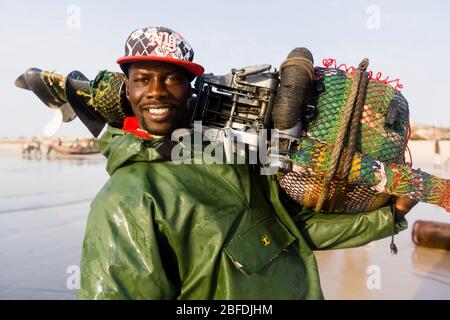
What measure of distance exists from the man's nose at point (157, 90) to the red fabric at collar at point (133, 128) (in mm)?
174

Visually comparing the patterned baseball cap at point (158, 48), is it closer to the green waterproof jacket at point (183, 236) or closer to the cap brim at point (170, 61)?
the cap brim at point (170, 61)

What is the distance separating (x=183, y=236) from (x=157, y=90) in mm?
593

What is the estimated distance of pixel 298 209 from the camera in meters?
2.34

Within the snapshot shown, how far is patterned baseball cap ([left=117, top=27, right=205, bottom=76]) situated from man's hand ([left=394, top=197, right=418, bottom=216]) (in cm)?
116

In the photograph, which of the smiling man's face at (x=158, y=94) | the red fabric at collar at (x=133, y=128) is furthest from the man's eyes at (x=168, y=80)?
the red fabric at collar at (x=133, y=128)

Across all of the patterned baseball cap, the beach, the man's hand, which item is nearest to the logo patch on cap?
the patterned baseball cap

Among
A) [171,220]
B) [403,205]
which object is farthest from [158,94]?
[403,205]

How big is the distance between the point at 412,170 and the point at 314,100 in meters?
0.52

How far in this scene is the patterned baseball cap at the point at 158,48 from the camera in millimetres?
1875

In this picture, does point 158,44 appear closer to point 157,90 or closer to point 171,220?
point 157,90

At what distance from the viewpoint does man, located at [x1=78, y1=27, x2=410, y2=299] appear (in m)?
1.68

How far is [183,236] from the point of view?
1.77 metres

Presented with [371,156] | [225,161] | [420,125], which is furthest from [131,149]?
[420,125]

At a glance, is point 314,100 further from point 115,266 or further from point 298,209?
point 115,266
